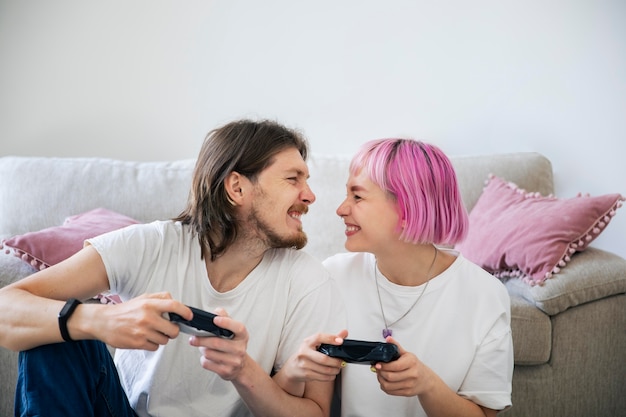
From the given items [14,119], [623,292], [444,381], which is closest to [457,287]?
[444,381]

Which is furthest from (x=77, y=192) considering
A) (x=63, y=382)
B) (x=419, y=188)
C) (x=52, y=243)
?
(x=419, y=188)

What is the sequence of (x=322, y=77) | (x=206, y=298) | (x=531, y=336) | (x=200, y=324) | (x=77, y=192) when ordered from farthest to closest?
1. (x=322, y=77)
2. (x=77, y=192)
3. (x=531, y=336)
4. (x=206, y=298)
5. (x=200, y=324)

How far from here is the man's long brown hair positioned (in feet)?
5.31

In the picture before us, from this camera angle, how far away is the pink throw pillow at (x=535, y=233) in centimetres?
224

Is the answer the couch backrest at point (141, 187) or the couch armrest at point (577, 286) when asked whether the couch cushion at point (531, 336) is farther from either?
the couch backrest at point (141, 187)

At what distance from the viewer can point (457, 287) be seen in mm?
1665

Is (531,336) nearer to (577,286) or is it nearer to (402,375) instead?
(577,286)

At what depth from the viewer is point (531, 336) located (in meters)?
2.11

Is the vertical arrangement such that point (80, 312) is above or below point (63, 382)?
above

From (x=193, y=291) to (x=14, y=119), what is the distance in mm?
2049

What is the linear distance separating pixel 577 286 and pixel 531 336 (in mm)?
222

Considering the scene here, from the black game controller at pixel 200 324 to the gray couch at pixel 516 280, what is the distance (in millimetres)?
1059

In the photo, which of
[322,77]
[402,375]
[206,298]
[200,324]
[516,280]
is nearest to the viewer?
[200,324]

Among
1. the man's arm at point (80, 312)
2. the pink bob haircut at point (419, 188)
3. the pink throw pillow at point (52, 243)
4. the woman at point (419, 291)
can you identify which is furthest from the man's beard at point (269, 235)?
the pink throw pillow at point (52, 243)
